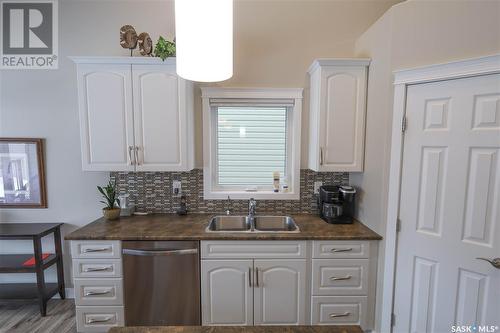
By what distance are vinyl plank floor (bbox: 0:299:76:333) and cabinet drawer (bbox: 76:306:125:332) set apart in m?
0.22

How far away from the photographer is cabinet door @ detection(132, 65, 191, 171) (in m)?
2.01

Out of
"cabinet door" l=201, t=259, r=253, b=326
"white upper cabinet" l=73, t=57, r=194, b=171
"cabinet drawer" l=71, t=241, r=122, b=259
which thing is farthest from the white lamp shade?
"cabinet drawer" l=71, t=241, r=122, b=259

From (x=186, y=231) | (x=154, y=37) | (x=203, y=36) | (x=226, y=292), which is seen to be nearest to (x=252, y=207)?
(x=186, y=231)

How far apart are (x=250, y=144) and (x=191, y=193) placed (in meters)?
0.82

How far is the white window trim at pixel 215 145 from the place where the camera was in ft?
7.48

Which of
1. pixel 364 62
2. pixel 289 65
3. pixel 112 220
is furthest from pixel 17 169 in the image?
pixel 364 62

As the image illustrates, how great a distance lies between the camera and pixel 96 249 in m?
1.86

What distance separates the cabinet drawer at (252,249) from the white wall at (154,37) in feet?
4.26

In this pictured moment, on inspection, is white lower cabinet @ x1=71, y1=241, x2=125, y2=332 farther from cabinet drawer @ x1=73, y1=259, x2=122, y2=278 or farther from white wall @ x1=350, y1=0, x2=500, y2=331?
white wall @ x1=350, y1=0, x2=500, y2=331

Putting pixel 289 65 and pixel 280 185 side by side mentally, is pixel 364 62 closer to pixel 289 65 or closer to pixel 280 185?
pixel 289 65

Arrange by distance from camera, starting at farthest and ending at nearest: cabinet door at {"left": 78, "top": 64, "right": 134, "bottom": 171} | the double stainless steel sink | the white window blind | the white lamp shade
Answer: the white window blind
the double stainless steel sink
cabinet door at {"left": 78, "top": 64, "right": 134, "bottom": 171}
the white lamp shade

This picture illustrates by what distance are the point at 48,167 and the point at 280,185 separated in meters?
2.41

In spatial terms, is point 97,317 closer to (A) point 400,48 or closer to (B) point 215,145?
(B) point 215,145

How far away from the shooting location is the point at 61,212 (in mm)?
2402
